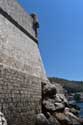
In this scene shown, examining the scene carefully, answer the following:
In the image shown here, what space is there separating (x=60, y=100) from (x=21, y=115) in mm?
5004

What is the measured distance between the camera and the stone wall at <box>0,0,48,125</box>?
10.7 metres

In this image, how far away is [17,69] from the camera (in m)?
12.0

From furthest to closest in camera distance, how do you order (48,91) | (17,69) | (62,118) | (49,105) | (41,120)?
1. (48,91)
2. (62,118)
3. (49,105)
4. (41,120)
5. (17,69)

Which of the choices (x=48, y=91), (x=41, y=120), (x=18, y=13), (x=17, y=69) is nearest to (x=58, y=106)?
(x=48, y=91)

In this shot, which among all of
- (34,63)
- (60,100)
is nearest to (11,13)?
(34,63)

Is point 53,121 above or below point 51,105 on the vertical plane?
below

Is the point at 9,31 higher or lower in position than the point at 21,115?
higher

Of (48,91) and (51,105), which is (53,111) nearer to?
(51,105)

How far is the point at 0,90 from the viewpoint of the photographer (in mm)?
10062

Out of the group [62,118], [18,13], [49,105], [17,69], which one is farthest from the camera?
[62,118]

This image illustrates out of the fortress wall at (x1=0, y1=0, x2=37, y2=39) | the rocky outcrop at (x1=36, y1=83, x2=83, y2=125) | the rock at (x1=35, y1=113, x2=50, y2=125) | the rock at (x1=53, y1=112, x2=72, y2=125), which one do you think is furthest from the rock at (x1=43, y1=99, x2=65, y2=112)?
the fortress wall at (x1=0, y1=0, x2=37, y2=39)

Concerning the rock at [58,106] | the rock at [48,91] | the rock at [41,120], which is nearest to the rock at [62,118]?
the rock at [58,106]

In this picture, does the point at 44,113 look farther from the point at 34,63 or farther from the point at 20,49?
the point at 20,49

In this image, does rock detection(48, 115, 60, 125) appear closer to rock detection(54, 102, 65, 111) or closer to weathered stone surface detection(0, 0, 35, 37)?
rock detection(54, 102, 65, 111)
